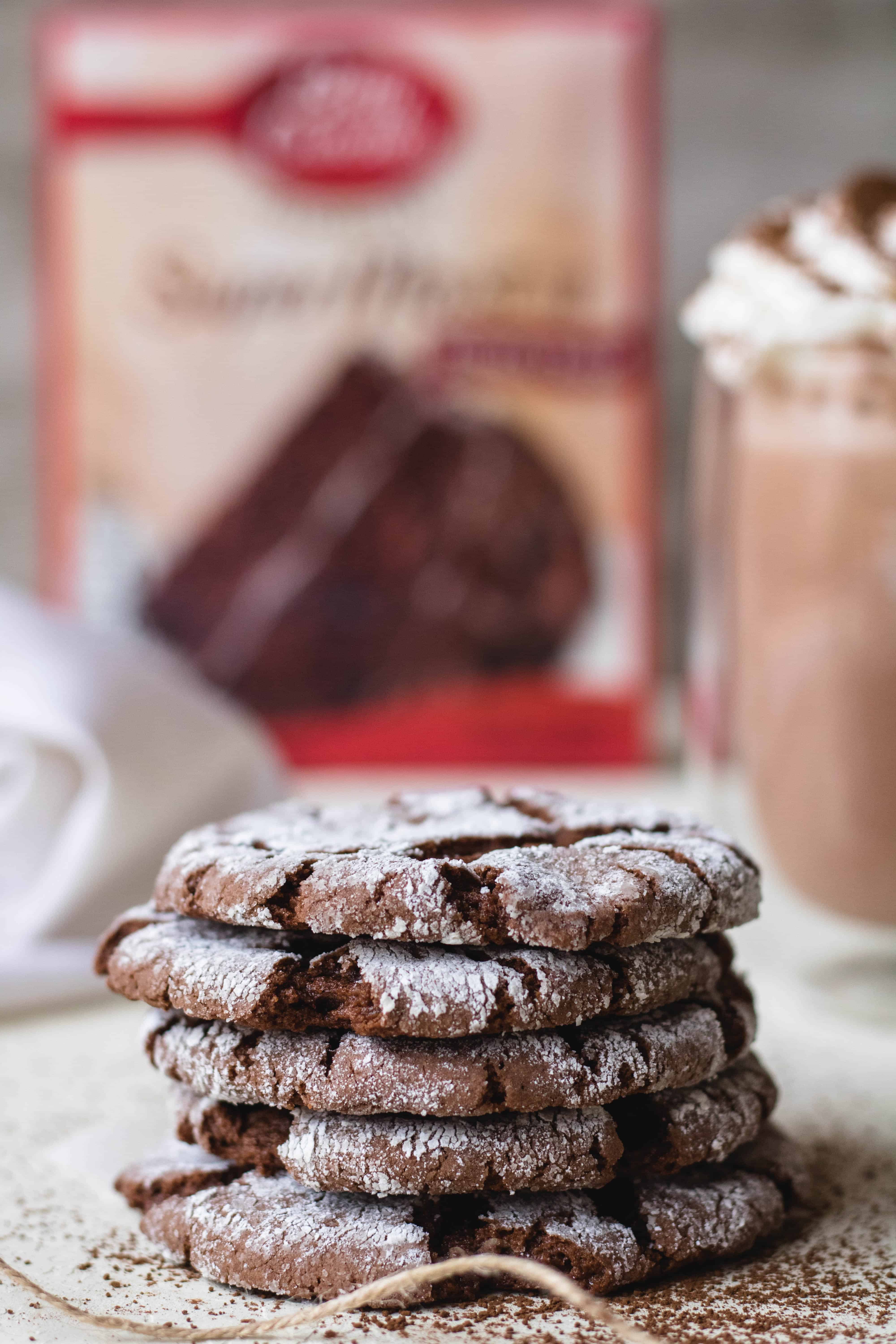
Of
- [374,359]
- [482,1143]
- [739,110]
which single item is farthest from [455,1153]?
[739,110]

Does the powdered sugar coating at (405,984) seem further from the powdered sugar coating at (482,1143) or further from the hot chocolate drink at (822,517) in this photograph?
the hot chocolate drink at (822,517)

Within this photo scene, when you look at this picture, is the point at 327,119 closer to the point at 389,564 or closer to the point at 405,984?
the point at 389,564

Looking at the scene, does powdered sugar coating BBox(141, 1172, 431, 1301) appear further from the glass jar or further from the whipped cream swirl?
the whipped cream swirl

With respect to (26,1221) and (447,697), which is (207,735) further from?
(447,697)

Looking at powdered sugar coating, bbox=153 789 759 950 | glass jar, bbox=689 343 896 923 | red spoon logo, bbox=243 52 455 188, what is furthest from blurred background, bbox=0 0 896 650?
powdered sugar coating, bbox=153 789 759 950

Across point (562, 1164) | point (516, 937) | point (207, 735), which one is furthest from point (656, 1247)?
point (207, 735)

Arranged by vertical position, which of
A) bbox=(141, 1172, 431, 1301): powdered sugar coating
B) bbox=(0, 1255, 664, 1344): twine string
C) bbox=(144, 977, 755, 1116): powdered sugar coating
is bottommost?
bbox=(0, 1255, 664, 1344): twine string

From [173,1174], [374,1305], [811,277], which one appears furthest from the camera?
[811,277]
